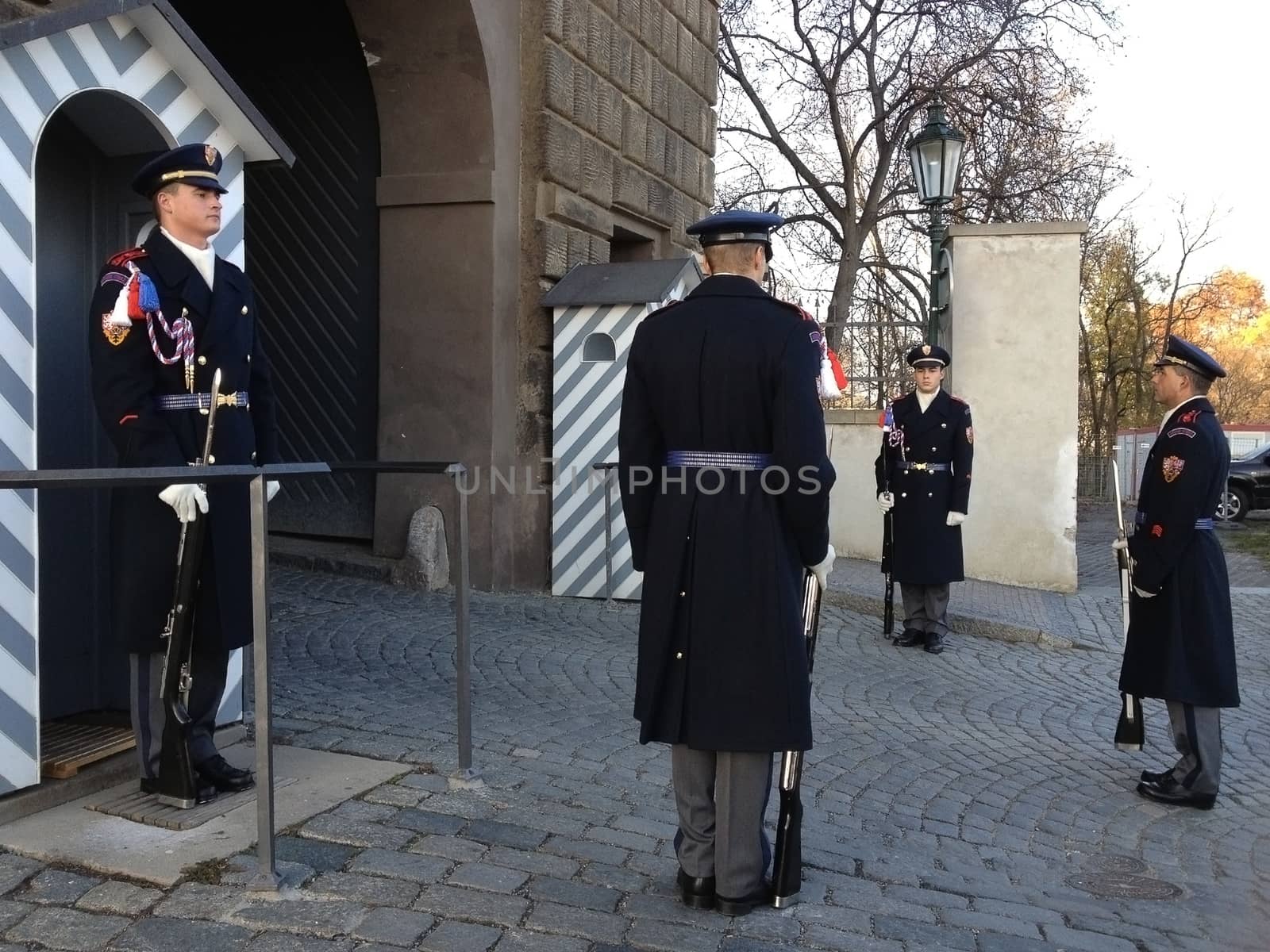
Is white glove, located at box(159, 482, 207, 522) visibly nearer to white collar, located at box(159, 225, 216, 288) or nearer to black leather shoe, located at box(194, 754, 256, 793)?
white collar, located at box(159, 225, 216, 288)

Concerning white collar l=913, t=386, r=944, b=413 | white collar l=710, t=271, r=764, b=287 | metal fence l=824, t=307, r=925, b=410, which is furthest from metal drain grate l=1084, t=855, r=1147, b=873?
metal fence l=824, t=307, r=925, b=410

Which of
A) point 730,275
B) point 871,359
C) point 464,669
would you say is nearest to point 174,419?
point 464,669

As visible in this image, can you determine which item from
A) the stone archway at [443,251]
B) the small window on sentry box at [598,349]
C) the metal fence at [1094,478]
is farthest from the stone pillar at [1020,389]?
the metal fence at [1094,478]

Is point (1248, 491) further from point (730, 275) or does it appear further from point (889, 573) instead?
point (730, 275)

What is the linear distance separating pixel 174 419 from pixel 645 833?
1935 millimetres

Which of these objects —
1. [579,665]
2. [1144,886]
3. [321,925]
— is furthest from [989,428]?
[321,925]

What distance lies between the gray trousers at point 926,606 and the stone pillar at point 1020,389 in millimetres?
3134

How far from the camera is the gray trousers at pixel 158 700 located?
4.04 metres

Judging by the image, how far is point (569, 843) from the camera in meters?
3.92

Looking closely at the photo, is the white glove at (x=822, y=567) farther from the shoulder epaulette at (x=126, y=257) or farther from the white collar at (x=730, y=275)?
the shoulder epaulette at (x=126, y=257)

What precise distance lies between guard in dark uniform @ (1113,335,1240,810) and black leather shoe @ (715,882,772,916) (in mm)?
2315

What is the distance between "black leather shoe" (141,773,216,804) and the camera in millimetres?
4031

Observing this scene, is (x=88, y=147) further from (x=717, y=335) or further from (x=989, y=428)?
(x=989, y=428)

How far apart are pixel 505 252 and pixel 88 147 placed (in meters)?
4.26
